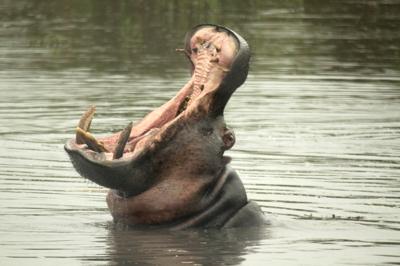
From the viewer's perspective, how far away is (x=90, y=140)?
9.27 metres

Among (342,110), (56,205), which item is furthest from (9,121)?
(56,205)

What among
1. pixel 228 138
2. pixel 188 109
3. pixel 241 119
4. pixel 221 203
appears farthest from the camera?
pixel 241 119

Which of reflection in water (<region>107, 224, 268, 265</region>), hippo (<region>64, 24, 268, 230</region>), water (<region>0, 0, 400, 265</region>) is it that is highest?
hippo (<region>64, 24, 268, 230</region>)

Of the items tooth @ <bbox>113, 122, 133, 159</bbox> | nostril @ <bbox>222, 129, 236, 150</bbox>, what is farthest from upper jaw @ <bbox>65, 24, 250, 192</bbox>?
nostril @ <bbox>222, 129, 236, 150</bbox>

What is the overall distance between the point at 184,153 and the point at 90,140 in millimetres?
526

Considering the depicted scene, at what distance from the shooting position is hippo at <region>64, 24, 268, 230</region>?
9219 mm

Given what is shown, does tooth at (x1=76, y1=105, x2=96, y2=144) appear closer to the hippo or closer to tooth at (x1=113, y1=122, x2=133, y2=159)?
the hippo

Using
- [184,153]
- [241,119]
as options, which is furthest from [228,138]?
[241,119]

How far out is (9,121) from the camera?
631 inches

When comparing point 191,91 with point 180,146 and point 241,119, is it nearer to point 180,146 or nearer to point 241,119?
point 180,146

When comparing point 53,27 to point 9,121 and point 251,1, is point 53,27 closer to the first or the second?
point 251,1

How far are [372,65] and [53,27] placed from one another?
21.2ft

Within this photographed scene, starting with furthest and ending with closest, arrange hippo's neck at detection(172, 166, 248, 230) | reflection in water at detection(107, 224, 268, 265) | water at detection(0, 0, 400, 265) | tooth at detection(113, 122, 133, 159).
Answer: hippo's neck at detection(172, 166, 248, 230)
water at detection(0, 0, 400, 265)
tooth at detection(113, 122, 133, 159)
reflection in water at detection(107, 224, 268, 265)

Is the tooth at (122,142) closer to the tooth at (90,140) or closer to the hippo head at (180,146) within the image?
the hippo head at (180,146)
